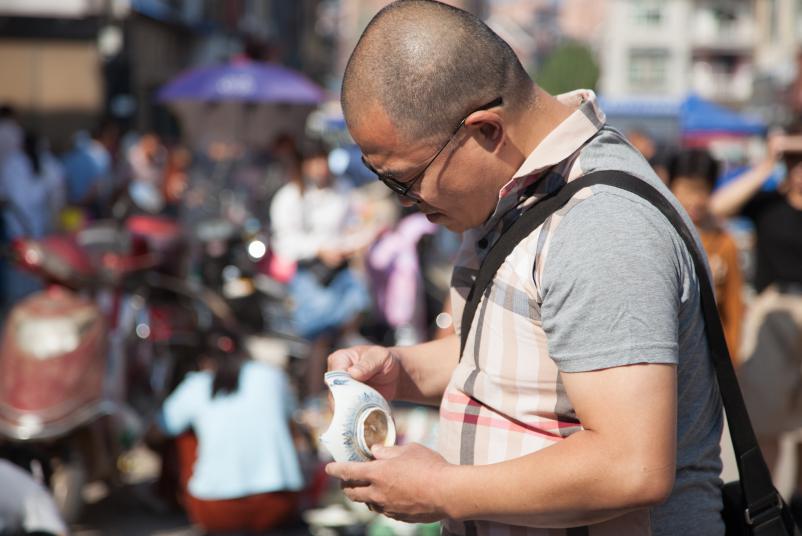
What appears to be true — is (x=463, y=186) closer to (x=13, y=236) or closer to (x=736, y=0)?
(x=13, y=236)

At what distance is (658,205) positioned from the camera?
1669 mm

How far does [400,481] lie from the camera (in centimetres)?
168

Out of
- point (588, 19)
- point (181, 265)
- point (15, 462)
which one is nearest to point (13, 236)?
point (181, 265)

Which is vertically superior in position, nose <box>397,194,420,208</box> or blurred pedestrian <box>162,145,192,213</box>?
nose <box>397,194,420,208</box>

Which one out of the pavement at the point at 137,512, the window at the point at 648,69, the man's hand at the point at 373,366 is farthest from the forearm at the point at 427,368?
the window at the point at 648,69

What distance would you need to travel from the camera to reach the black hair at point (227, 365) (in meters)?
5.11

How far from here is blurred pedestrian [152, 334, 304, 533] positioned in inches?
195

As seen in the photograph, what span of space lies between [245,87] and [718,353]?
1019cm

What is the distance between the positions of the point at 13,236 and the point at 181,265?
378cm

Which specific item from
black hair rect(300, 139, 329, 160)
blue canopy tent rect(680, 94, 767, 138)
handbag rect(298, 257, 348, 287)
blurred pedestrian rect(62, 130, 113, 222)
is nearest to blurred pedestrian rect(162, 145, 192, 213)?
blurred pedestrian rect(62, 130, 113, 222)

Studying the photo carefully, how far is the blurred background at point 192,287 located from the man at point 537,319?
0.37 meters

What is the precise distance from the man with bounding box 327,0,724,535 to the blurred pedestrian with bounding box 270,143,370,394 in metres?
Answer: 5.81

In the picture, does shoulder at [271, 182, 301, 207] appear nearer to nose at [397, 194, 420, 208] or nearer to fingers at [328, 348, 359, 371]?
fingers at [328, 348, 359, 371]

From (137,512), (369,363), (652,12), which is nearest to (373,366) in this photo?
(369,363)
